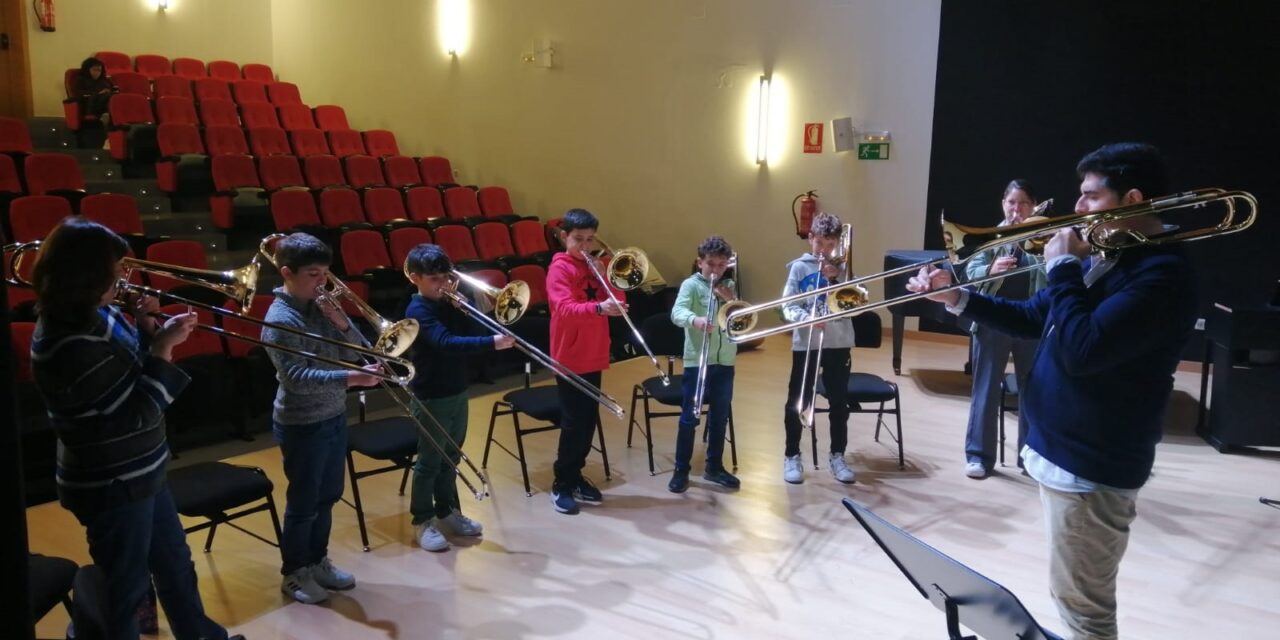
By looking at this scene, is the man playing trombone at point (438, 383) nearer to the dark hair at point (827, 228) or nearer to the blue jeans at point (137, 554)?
the blue jeans at point (137, 554)

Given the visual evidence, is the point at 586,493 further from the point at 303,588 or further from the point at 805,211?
the point at 805,211

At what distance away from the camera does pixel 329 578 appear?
365cm

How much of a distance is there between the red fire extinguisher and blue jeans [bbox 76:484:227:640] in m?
9.63

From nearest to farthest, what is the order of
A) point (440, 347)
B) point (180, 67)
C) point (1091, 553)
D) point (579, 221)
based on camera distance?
point (1091, 553), point (440, 347), point (579, 221), point (180, 67)

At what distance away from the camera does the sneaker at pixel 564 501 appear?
4.48 m

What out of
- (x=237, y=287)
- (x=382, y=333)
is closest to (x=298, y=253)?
Answer: (x=237, y=287)

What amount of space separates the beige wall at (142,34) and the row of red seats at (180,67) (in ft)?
0.89

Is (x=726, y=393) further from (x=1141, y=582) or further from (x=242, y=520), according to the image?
(x=242, y=520)

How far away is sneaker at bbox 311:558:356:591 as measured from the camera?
143 inches

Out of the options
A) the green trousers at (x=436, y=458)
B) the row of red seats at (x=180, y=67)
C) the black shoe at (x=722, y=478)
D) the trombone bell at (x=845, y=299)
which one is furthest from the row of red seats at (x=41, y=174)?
the trombone bell at (x=845, y=299)

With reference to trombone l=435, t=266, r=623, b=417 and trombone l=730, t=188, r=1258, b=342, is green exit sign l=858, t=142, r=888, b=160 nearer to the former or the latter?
trombone l=435, t=266, r=623, b=417

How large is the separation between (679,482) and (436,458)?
1356 mm

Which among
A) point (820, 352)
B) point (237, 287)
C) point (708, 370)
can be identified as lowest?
point (708, 370)

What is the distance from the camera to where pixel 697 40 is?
932cm
